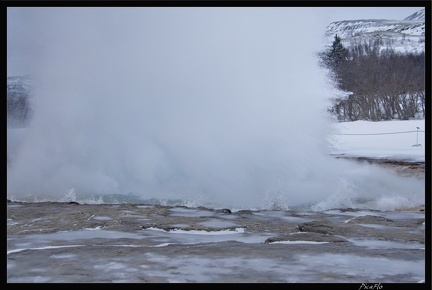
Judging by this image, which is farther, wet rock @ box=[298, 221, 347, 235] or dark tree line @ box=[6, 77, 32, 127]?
dark tree line @ box=[6, 77, 32, 127]

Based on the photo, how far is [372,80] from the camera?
9141 millimetres

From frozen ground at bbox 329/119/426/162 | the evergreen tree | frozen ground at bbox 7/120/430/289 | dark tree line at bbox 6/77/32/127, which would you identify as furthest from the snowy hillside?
dark tree line at bbox 6/77/32/127

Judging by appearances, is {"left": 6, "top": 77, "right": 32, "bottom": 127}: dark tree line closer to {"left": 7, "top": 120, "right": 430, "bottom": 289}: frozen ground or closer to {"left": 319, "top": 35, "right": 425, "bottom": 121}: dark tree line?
{"left": 7, "top": 120, "right": 430, "bottom": 289}: frozen ground

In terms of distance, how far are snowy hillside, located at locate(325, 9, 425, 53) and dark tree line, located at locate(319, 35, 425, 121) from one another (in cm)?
18

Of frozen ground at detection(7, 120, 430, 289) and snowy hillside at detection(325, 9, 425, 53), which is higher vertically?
snowy hillside at detection(325, 9, 425, 53)

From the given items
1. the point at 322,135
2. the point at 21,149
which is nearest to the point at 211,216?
the point at 322,135

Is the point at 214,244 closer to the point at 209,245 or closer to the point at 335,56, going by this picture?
the point at 209,245

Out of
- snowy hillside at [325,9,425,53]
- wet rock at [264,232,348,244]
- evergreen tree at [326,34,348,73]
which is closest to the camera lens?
wet rock at [264,232,348,244]

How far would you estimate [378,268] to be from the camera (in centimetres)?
355

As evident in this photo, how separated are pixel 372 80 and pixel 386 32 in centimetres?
172

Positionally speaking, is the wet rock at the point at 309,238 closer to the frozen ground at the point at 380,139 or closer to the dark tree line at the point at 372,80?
the frozen ground at the point at 380,139

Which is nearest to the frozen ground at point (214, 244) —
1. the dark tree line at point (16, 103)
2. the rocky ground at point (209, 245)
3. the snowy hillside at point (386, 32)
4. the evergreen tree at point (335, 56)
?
the rocky ground at point (209, 245)

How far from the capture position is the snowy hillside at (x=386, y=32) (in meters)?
5.81

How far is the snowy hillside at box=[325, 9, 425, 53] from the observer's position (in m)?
5.81
